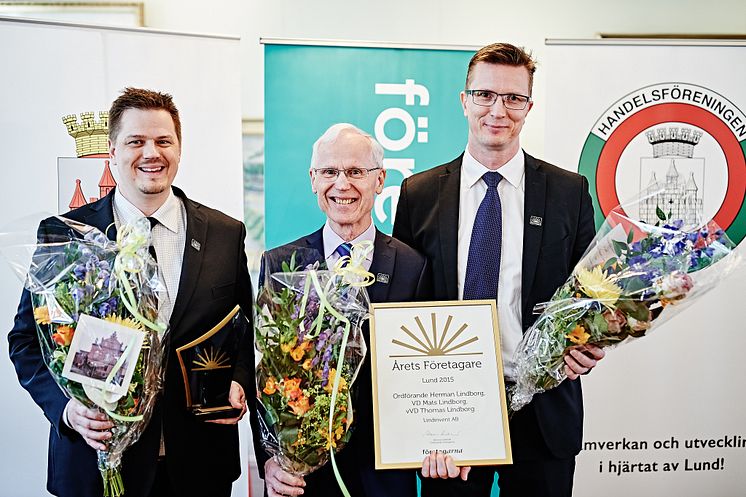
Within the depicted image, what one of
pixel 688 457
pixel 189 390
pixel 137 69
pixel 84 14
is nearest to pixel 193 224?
pixel 189 390

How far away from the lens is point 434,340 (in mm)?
2076

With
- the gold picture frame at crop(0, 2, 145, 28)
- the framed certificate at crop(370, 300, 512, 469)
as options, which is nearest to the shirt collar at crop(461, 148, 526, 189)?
the framed certificate at crop(370, 300, 512, 469)

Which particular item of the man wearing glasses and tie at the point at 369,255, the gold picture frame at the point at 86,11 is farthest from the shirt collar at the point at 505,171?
the gold picture frame at the point at 86,11

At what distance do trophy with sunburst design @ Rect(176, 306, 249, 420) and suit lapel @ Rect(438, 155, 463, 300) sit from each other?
2.33ft

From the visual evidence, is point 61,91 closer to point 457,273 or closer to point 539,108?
point 457,273

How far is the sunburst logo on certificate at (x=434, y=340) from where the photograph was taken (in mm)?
2066

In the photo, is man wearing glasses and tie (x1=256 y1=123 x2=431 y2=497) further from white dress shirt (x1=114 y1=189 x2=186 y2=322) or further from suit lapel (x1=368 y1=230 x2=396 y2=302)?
white dress shirt (x1=114 y1=189 x2=186 y2=322)

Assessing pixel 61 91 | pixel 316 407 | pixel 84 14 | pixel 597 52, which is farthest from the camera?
pixel 84 14

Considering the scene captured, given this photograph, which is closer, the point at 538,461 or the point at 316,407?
the point at 316,407

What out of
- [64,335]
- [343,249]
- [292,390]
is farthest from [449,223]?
[64,335]

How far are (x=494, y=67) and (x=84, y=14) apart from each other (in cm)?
281

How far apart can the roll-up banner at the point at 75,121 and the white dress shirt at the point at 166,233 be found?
29.5 inches

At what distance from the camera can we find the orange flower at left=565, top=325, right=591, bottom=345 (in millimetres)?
1986

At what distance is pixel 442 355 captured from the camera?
207cm
